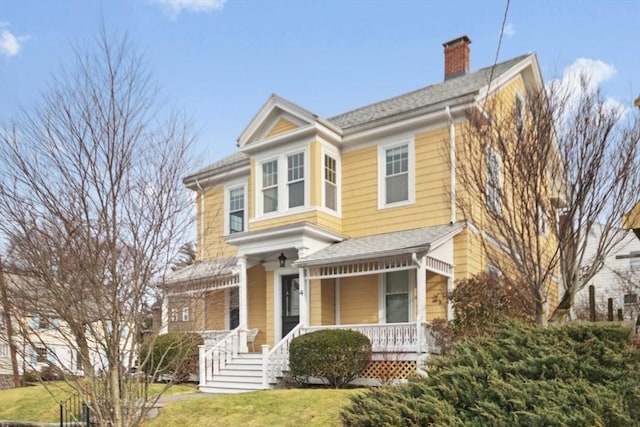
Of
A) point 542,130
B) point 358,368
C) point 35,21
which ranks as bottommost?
point 358,368

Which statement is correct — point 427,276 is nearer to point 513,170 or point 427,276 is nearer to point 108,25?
point 513,170

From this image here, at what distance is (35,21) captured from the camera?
8102 mm

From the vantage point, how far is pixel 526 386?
6.04 metres

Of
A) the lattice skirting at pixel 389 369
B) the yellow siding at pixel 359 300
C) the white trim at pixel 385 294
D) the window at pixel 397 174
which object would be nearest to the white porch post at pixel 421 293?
the lattice skirting at pixel 389 369

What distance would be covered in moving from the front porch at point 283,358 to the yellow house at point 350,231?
0.10 feet

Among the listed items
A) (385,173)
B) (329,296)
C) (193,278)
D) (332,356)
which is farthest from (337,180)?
(193,278)

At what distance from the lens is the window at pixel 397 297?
15.2 m

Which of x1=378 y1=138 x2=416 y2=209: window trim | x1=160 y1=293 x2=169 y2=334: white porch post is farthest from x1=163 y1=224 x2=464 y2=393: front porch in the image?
x1=160 y1=293 x2=169 y2=334: white porch post

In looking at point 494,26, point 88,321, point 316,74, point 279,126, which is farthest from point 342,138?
point 88,321

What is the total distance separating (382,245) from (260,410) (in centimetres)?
535

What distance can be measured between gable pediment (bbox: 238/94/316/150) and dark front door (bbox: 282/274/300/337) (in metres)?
4.04

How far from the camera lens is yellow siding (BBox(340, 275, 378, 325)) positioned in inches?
615

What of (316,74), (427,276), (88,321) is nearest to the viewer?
(88,321)

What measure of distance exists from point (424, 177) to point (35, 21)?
31.8ft
